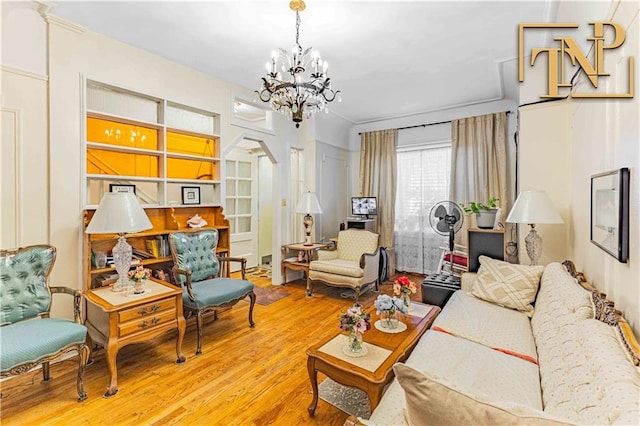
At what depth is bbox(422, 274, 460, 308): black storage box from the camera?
9.81 feet

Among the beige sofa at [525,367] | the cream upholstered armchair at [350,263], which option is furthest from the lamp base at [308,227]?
the beige sofa at [525,367]

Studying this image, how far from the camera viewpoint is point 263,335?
291cm

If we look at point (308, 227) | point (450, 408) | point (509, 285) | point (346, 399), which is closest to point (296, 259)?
point (308, 227)

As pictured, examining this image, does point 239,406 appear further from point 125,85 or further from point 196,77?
point 196,77

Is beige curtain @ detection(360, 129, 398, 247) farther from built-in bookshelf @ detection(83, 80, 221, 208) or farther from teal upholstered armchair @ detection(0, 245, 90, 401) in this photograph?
teal upholstered armchair @ detection(0, 245, 90, 401)


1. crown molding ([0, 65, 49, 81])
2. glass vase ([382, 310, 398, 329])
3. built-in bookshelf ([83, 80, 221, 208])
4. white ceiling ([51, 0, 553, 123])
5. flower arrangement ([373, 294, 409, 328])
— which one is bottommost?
glass vase ([382, 310, 398, 329])

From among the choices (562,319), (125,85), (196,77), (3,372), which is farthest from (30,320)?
(562,319)

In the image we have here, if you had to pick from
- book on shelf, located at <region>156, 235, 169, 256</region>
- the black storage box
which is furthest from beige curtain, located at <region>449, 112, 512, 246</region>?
book on shelf, located at <region>156, 235, 169, 256</region>

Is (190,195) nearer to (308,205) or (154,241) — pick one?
(154,241)

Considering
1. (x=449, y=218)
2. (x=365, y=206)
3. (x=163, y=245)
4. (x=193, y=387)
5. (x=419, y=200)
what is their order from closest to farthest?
(x=193, y=387) < (x=163, y=245) < (x=449, y=218) < (x=419, y=200) < (x=365, y=206)

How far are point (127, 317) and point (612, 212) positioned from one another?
10.0ft

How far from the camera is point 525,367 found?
161cm

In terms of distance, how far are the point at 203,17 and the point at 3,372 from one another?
273cm

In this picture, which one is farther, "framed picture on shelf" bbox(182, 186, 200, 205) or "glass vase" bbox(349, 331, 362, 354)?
"framed picture on shelf" bbox(182, 186, 200, 205)
